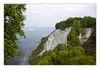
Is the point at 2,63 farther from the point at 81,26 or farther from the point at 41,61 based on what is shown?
the point at 81,26

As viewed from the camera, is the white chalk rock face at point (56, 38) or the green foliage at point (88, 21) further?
the white chalk rock face at point (56, 38)

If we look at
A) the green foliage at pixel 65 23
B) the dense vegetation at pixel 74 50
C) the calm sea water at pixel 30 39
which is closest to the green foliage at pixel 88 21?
the dense vegetation at pixel 74 50

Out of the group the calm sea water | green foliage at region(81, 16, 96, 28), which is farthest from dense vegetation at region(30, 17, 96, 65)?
the calm sea water

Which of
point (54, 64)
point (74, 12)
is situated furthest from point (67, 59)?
point (74, 12)

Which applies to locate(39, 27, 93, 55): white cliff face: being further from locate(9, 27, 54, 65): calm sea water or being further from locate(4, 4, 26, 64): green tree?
locate(4, 4, 26, 64): green tree

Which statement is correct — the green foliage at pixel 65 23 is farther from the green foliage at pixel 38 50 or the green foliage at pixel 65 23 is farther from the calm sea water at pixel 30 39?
the green foliage at pixel 38 50

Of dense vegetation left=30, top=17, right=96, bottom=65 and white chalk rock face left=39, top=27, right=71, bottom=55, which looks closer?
dense vegetation left=30, top=17, right=96, bottom=65
